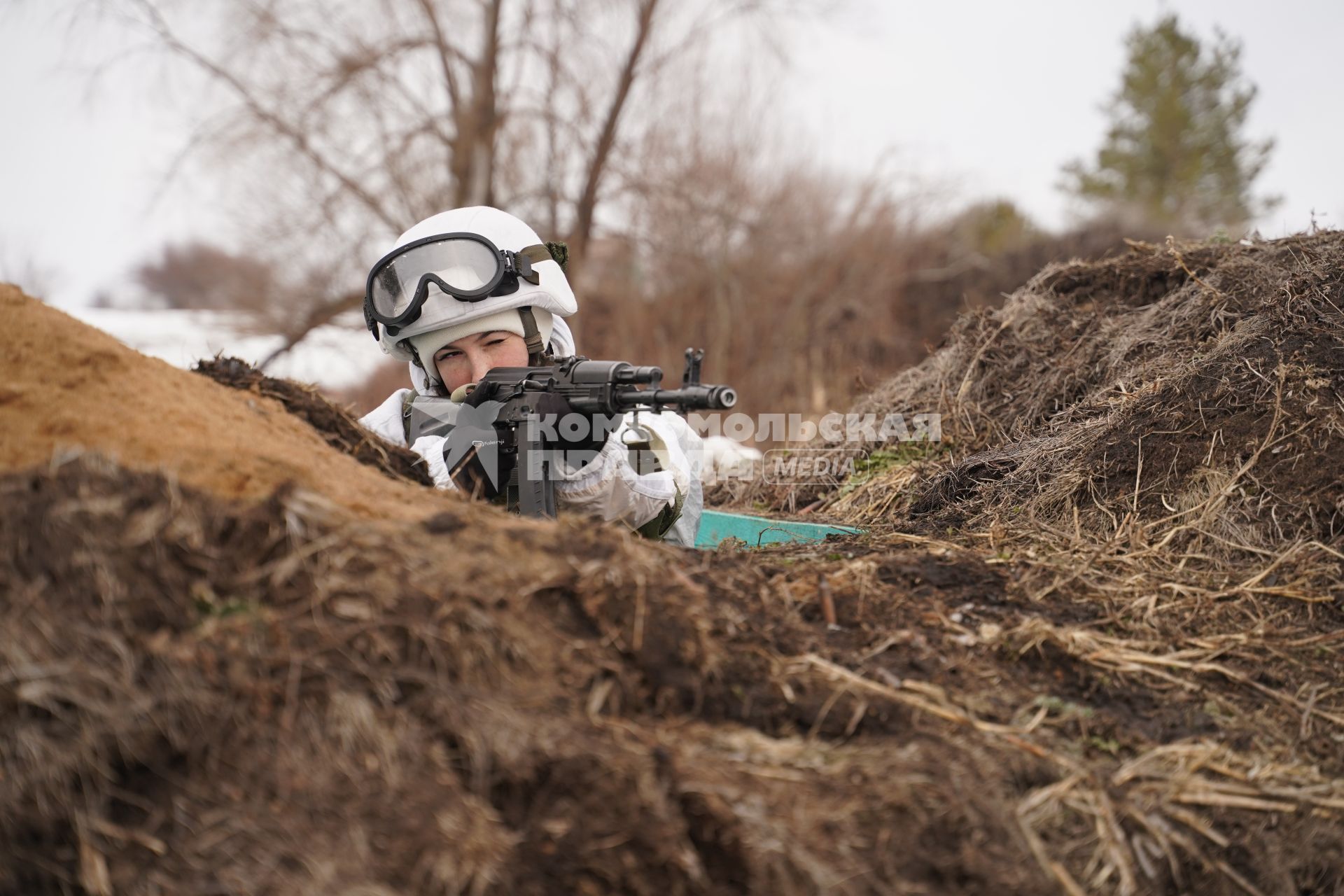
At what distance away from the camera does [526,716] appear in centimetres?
162

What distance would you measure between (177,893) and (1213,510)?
104 inches

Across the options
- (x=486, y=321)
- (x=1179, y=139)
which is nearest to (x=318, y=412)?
(x=486, y=321)

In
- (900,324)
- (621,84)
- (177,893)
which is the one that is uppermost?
(621,84)

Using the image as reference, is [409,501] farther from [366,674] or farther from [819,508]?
[819,508]

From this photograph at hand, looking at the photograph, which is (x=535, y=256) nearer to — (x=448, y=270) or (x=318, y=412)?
(x=448, y=270)

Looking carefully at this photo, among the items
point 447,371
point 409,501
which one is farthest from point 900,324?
point 409,501

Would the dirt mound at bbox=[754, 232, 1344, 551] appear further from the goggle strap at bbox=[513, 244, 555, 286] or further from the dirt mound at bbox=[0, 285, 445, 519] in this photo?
the dirt mound at bbox=[0, 285, 445, 519]

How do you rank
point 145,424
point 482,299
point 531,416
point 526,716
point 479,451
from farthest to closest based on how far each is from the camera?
point 482,299 < point 479,451 < point 531,416 < point 145,424 < point 526,716

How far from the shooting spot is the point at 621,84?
1208 centimetres

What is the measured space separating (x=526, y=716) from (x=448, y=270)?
104 inches

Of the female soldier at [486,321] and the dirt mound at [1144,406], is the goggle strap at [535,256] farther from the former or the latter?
the dirt mound at [1144,406]

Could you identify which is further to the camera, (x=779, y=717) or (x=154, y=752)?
(x=779, y=717)

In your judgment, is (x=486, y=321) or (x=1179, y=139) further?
(x=1179, y=139)

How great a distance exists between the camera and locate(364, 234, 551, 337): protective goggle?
12.8 ft
